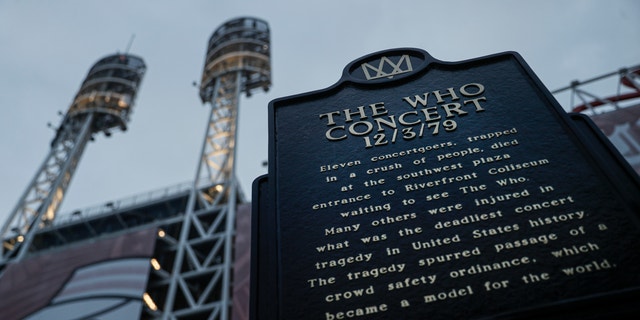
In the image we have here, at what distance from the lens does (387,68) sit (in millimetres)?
6324

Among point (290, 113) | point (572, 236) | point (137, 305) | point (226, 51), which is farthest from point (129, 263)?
point (226, 51)

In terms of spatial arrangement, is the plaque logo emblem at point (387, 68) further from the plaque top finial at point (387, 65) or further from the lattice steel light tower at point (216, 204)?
the lattice steel light tower at point (216, 204)

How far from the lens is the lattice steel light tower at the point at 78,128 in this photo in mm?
29312

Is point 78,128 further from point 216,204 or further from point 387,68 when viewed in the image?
point 387,68

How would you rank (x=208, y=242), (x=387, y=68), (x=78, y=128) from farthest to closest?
(x=78, y=128)
(x=208, y=242)
(x=387, y=68)

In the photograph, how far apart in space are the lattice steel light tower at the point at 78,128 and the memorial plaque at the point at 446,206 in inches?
1082

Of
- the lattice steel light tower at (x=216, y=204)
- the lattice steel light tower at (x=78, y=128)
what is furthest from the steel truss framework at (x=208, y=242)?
the lattice steel light tower at (x=78, y=128)

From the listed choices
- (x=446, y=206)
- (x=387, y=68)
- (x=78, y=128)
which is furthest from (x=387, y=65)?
(x=78, y=128)

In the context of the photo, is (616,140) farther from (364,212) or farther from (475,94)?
(364,212)

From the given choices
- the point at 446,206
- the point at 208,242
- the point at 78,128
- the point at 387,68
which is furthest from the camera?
the point at 78,128

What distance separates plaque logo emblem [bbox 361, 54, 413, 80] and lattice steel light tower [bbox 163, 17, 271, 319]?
591 inches

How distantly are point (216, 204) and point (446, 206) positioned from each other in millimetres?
21395

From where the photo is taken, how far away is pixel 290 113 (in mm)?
6102

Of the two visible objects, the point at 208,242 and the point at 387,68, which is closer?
the point at 387,68
